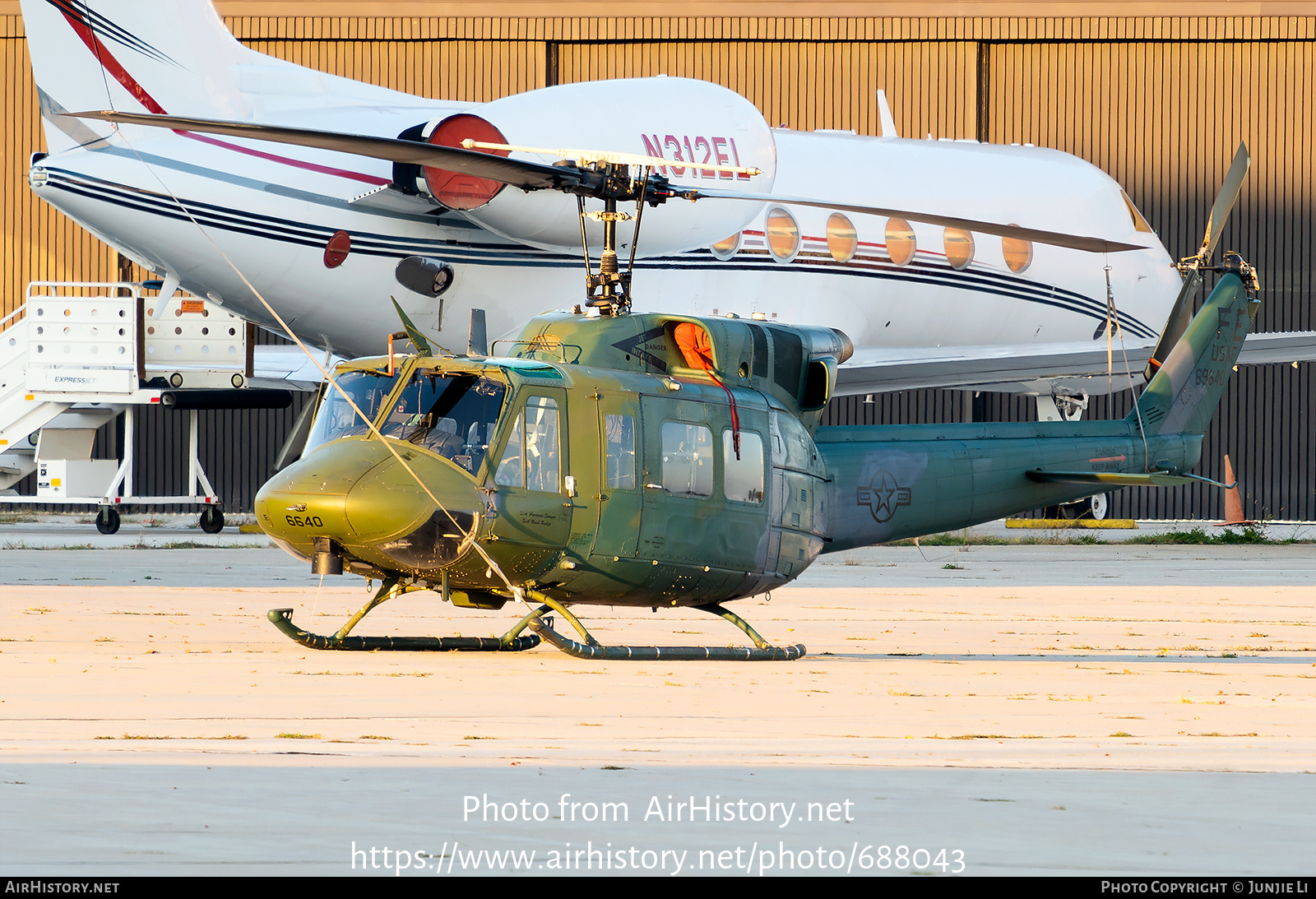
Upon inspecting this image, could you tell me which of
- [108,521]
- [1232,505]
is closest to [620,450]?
[108,521]

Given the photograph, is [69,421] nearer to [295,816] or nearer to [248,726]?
[248,726]

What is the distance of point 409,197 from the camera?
62.0 feet

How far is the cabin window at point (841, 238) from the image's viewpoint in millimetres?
22812

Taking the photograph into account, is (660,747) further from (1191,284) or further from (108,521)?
(108,521)

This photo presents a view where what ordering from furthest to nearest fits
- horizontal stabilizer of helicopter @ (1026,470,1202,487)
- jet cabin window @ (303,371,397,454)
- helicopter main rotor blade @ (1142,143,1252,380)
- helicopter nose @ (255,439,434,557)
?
helicopter main rotor blade @ (1142,143,1252,380) → horizontal stabilizer of helicopter @ (1026,470,1202,487) → jet cabin window @ (303,371,397,454) → helicopter nose @ (255,439,434,557)

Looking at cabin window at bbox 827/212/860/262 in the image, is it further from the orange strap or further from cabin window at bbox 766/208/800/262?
the orange strap

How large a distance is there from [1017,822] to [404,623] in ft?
27.1

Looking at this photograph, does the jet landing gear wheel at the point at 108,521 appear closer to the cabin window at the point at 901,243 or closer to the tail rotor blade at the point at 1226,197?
the cabin window at the point at 901,243

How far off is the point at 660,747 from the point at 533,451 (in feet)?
12.7

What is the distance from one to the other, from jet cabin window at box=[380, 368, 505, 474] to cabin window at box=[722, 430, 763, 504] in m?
1.76

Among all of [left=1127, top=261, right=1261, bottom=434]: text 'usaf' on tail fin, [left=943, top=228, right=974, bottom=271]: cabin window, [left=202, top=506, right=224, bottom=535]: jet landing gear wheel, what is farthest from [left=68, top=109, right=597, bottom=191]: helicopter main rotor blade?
[left=202, top=506, right=224, bottom=535]: jet landing gear wheel

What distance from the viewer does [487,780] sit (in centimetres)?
607

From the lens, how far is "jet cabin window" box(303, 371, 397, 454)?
420 inches

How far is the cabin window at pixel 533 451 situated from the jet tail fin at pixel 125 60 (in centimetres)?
1069
